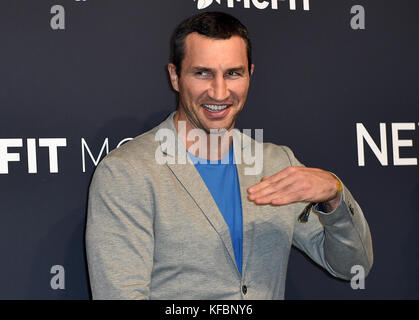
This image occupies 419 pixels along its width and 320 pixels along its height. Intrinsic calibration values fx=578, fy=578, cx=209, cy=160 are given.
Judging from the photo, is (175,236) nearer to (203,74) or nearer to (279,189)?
(279,189)

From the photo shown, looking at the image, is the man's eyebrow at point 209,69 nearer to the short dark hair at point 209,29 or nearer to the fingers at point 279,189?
the short dark hair at point 209,29

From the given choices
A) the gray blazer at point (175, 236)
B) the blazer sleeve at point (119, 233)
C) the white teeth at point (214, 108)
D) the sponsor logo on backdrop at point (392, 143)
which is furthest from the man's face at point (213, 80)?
the sponsor logo on backdrop at point (392, 143)

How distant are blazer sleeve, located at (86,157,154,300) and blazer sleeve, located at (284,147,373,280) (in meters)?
0.53

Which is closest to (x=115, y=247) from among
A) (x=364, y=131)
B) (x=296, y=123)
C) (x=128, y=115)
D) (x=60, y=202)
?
(x=60, y=202)

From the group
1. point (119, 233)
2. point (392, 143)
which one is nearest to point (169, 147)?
point (119, 233)

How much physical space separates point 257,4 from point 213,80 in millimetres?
636

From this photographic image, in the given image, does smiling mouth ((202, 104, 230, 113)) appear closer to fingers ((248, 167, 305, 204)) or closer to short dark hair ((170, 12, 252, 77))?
short dark hair ((170, 12, 252, 77))

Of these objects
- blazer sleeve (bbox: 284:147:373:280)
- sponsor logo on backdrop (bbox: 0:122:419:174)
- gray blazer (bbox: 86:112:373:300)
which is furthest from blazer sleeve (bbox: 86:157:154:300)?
blazer sleeve (bbox: 284:147:373:280)

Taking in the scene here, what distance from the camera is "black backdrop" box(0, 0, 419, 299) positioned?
2.09m

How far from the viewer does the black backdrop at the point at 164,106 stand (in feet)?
6.85

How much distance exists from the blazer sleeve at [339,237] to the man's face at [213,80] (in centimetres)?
35

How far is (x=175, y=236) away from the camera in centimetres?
175

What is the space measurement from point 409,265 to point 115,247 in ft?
4.47

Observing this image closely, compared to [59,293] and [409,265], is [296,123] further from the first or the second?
[59,293]
